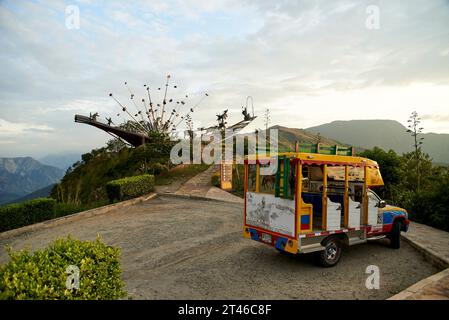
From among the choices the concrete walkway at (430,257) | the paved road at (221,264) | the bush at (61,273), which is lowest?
the paved road at (221,264)

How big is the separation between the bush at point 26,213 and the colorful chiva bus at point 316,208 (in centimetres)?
891

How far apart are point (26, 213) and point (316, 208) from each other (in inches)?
422

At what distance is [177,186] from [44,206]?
1054 cm

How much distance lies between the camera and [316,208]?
8.33 metres

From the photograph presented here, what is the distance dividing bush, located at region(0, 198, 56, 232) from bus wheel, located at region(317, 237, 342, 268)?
1075cm

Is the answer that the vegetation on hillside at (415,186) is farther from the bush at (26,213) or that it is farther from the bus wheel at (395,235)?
the bush at (26,213)

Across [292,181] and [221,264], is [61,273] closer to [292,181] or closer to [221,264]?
[221,264]

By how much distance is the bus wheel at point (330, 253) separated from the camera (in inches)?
274

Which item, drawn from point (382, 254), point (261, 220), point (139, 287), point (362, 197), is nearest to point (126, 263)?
point (139, 287)

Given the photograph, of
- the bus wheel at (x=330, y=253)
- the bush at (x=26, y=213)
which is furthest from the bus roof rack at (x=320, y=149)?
the bush at (x=26, y=213)

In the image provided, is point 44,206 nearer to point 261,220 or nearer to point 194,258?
point 194,258

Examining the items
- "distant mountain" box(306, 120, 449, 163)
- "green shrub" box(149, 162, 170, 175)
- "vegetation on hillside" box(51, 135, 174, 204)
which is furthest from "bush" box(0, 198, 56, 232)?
"distant mountain" box(306, 120, 449, 163)

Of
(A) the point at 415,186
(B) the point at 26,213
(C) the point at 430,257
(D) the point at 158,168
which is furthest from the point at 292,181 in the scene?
(D) the point at 158,168

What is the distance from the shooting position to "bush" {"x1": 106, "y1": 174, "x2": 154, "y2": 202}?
647 inches
